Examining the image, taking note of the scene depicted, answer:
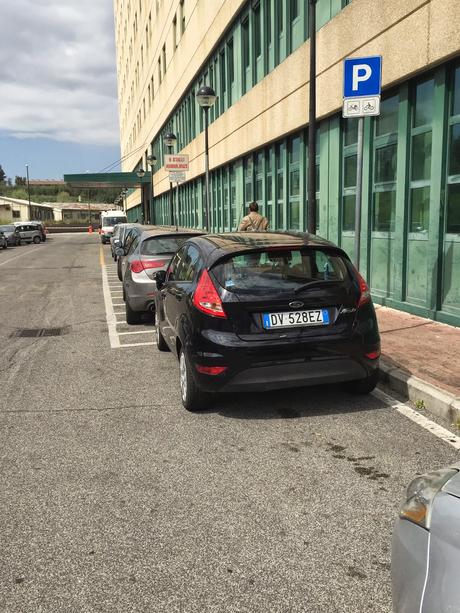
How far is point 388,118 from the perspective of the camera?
9523 millimetres

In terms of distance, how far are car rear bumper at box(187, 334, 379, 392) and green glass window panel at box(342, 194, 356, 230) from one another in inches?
256

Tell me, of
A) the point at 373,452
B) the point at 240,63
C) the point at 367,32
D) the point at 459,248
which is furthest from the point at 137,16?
the point at 373,452

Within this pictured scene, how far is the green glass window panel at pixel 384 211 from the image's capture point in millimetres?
9438

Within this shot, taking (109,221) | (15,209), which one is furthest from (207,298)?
(15,209)

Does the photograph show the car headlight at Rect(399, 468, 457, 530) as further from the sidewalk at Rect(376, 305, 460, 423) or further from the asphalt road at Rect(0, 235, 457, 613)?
the sidewalk at Rect(376, 305, 460, 423)

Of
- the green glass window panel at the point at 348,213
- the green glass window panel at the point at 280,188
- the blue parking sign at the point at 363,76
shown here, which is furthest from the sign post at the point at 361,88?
the green glass window panel at the point at 280,188

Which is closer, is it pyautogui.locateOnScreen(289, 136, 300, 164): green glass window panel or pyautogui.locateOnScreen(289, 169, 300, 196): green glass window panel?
pyautogui.locateOnScreen(289, 136, 300, 164): green glass window panel

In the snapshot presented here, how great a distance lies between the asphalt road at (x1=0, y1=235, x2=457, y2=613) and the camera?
258cm

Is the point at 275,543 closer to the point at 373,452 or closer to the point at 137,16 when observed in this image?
the point at 373,452

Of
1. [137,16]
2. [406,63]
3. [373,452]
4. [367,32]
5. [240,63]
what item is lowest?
[373,452]

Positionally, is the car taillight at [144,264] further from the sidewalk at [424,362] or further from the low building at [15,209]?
the low building at [15,209]

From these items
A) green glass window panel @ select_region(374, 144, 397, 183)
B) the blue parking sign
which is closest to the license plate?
the blue parking sign

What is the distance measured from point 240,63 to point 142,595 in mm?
18292

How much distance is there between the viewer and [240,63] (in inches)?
727
